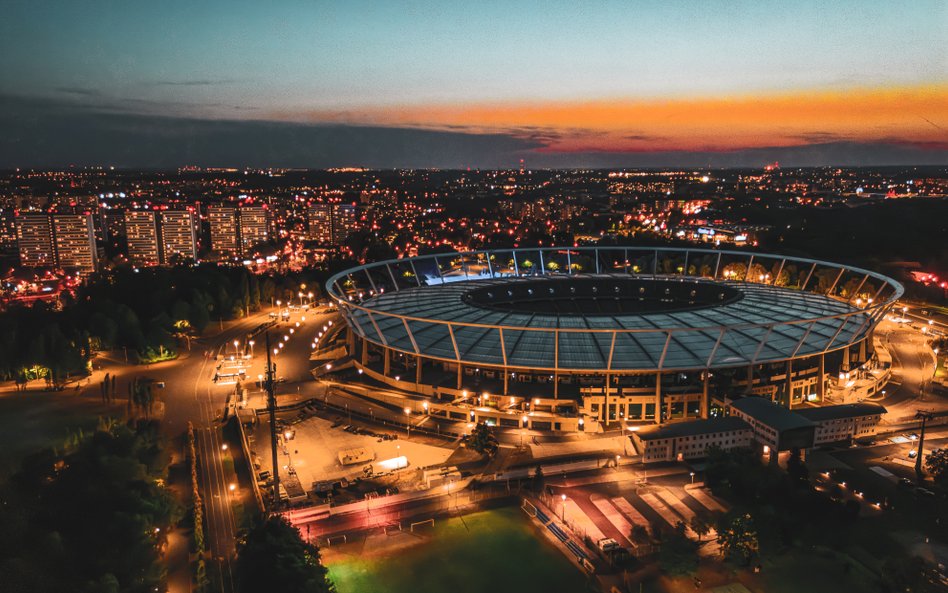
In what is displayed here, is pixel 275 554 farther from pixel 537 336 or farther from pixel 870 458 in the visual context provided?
pixel 870 458

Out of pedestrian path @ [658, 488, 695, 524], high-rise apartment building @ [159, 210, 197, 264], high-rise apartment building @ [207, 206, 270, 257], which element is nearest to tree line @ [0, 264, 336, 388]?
pedestrian path @ [658, 488, 695, 524]

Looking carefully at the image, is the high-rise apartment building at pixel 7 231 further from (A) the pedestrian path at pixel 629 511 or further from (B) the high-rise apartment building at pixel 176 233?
(A) the pedestrian path at pixel 629 511

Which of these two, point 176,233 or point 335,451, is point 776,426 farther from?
point 176,233

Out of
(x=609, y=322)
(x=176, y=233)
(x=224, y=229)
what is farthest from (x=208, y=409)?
(x=224, y=229)

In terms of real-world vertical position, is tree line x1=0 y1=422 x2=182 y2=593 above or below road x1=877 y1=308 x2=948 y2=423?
above

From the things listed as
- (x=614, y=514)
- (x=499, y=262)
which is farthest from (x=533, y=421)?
(x=499, y=262)

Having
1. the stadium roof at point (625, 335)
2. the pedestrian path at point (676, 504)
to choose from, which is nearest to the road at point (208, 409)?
the stadium roof at point (625, 335)

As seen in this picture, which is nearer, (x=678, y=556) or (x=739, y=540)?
(x=678, y=556)

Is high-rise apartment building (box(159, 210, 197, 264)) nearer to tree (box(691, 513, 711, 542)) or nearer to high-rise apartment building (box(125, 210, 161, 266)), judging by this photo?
high-rise apartment building (box(125, 210, 161, 266))
